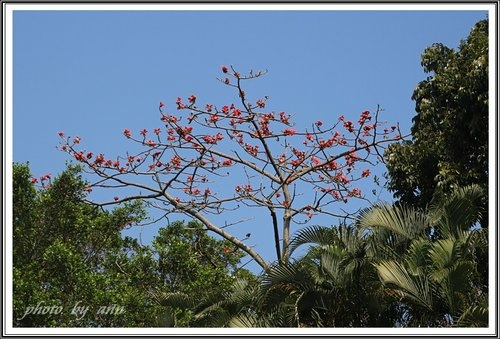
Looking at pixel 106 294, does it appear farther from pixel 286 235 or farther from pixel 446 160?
pixel 446 160

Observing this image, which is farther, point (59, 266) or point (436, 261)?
point (59, 266)

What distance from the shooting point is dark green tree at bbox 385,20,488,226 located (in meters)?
10.3

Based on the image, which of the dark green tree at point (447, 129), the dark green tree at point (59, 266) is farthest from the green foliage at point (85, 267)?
the dark green tree at point (447, 129)

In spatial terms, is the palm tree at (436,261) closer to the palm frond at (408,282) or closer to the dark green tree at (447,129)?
the palm frond at (408,282)

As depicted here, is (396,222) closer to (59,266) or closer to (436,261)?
(436,261)

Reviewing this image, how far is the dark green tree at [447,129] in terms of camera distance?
10312mm

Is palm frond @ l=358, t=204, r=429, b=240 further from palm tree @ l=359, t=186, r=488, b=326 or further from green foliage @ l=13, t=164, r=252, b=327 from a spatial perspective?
green foliage @ l=13, t=164, r=252, b=327

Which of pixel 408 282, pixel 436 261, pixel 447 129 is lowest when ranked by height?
pixel 408 282

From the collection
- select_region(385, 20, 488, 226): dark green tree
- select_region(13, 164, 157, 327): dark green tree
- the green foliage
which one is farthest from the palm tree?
select_region(13, 164, 157, 327): dark green tree

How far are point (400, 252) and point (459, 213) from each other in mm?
693

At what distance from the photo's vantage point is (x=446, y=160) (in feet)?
34.9

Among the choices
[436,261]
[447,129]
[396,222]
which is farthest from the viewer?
[447,129]

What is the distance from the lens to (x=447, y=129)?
10.7m

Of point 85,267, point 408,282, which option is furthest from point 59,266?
point 408,282
